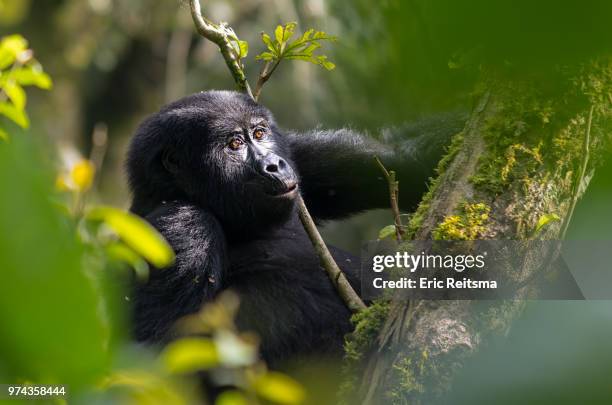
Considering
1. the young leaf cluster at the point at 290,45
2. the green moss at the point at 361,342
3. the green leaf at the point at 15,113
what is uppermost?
the young leaf cluster at the point at 290,45

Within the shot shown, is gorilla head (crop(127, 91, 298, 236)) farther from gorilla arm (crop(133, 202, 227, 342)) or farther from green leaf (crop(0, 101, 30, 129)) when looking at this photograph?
green leaf (crop(0, 101, 30, 129))

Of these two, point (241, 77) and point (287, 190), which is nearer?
point (241, 77)

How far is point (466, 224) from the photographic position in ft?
7.36

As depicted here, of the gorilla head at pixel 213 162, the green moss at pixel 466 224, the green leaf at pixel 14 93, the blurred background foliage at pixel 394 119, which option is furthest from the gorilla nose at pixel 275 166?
the blurred background foliage at pixel 394 119

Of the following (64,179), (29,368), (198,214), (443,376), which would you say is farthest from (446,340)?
(198,214)

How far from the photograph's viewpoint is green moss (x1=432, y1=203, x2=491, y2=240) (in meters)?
2.23

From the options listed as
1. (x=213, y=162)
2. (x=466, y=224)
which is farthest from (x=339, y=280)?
(x=213, y=162)

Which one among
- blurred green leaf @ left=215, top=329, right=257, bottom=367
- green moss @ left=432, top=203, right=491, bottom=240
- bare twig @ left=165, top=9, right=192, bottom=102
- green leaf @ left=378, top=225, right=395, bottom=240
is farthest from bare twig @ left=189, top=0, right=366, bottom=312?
bare twig @ left=165, top=9, right=192, bottom=102

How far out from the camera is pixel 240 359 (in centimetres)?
127

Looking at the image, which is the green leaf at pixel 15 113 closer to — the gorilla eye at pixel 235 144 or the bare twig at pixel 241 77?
the bare twig at pixel 241 77

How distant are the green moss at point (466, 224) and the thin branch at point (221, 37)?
1088mm

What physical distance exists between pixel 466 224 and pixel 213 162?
2.12 meters

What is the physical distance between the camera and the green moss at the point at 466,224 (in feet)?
7.30

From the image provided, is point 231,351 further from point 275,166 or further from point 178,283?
point 275,166
